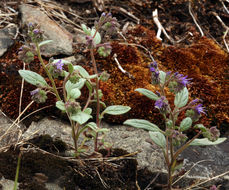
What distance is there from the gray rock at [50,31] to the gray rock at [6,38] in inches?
5.8

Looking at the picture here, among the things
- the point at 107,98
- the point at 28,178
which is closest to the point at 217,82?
the point at 107,98

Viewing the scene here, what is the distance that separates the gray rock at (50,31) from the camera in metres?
2.89

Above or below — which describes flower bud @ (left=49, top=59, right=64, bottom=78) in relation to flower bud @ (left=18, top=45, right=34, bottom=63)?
below

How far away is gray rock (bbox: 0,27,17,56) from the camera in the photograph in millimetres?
2836

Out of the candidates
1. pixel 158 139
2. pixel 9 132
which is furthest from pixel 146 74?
pixel 9 132

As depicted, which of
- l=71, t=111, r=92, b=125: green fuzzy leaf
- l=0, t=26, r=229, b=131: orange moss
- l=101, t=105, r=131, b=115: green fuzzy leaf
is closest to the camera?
l=71, t=111, r=92, b=125: green fuzzy leaf

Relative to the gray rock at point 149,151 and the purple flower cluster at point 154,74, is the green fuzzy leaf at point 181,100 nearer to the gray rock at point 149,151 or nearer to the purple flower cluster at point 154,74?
the purple flower cluster at point 154,74

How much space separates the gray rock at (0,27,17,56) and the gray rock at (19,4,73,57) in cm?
15

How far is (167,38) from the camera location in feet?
10.8

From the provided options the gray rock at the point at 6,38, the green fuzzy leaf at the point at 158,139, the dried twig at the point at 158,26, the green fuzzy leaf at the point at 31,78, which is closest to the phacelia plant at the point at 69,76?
the green fuzzy leaf at the point at 31,78

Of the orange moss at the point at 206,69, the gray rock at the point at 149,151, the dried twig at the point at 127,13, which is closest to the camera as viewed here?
the gray rock at the point at 149,151

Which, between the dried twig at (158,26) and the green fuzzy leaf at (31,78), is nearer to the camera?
the green fuzzy leaf at (31,78)

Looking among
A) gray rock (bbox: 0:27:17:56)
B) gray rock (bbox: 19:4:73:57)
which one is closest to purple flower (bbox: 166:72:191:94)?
gray rock (bbox: 19:4:73:57)

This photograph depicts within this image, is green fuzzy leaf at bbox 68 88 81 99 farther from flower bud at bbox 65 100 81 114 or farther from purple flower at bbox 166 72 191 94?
A: purple flower at bbox 166 72 191 94
